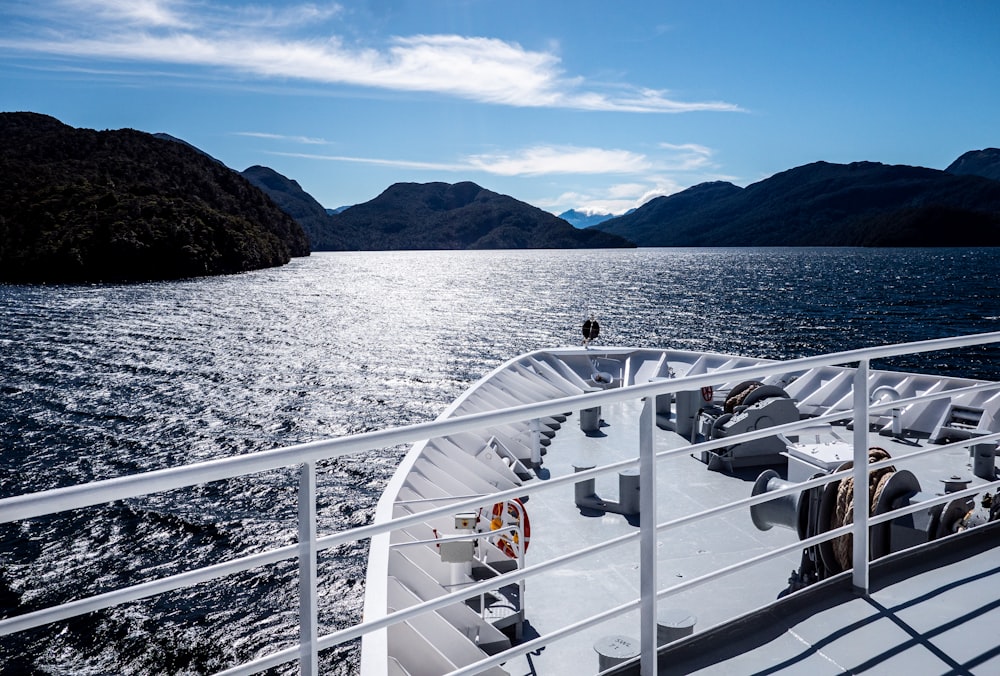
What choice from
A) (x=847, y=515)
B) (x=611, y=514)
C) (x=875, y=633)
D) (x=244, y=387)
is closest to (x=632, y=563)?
(x=611, y=514)

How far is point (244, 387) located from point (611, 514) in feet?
86.8

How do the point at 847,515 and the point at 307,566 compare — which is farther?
the point at 847,515

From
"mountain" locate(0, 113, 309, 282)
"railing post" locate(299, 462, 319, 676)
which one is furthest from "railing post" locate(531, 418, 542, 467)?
"mountain" locate(0, 113, 309, 282)

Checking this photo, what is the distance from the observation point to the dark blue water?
1199 centimetres

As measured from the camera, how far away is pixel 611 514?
24.8 feet

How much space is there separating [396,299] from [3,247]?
182ft

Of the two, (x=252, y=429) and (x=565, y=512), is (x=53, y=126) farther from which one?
(x=565, y=512)

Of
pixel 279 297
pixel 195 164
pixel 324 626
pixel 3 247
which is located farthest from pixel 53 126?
pixel 324 626

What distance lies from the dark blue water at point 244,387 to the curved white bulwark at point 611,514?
203 inches

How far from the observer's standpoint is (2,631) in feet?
4.62

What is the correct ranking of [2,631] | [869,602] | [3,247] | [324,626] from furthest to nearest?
1. [3,247]
2. [324,626]
3. [869,602]
4. [2,631]

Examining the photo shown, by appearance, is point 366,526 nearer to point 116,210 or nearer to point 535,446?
point 535,446

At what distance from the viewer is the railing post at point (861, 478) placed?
2.90 metres

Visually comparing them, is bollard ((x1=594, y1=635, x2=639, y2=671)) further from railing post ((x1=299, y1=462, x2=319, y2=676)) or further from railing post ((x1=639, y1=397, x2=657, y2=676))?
railing post ((x1=299, y1=462, x2=319, y2=676))
